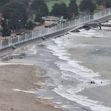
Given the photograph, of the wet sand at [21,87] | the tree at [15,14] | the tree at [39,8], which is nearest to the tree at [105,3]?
the tree at [39,8]

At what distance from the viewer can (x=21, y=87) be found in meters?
32.6

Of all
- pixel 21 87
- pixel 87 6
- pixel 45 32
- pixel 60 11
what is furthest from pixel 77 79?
pixel 87 6

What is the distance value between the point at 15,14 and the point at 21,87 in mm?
30440

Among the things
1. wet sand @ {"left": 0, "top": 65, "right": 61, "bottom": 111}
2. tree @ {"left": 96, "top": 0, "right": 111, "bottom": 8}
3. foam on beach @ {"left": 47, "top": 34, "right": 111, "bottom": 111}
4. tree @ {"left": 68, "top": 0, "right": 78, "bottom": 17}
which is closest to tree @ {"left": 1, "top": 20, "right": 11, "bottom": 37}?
foam on beach @ {"left": 47, "top": 34, "right": 111, "bottom": 111}

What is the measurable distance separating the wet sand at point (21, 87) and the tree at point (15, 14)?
68.5 ft

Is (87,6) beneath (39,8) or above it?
beneath

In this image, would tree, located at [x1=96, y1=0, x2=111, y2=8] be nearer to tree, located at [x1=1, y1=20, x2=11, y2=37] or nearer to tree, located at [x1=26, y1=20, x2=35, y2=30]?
tree, located at [x1=26, y1=20, x2=35, y2=30]

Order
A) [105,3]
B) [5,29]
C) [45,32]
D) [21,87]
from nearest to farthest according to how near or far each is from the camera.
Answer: [21,87]
[45,32]
[5,29]
[105,3]

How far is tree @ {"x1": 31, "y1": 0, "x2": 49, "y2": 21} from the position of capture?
6866 centimetres

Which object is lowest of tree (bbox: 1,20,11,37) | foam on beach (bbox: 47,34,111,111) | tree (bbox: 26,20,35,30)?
foam on beach (bbox: 47,34,111,111)

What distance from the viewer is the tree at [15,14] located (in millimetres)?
60075

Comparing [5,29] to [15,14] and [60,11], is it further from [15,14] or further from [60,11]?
[60,11]

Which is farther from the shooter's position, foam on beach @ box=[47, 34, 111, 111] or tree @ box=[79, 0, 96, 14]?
tree @ box=[79, 0, 96, 14]

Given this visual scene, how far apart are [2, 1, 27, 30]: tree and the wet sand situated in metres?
20.9
